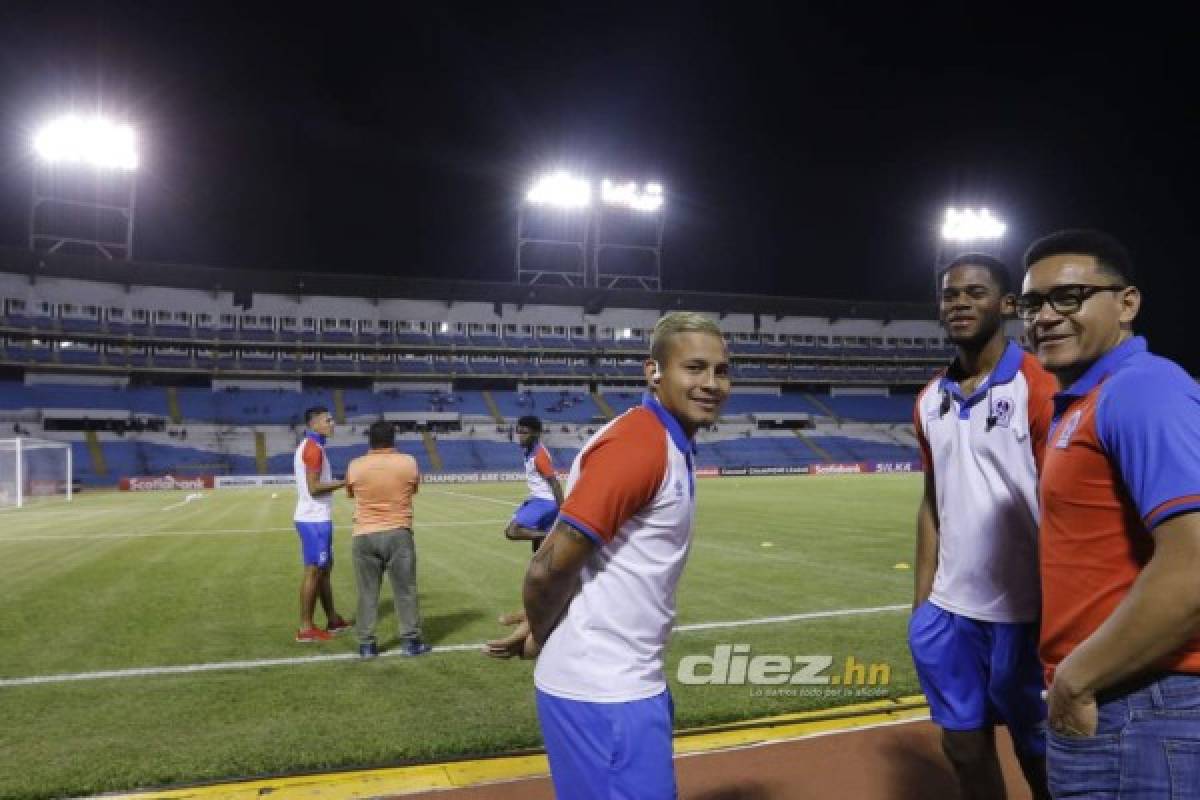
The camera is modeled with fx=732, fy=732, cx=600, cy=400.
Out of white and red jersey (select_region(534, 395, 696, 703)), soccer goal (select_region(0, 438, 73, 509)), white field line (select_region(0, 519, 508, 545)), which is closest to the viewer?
white and red jersey (select_region(534, 395, 696, 703))

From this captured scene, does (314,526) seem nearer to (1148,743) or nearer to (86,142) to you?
(1148,743)

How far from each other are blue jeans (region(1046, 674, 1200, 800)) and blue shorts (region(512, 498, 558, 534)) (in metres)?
7.39

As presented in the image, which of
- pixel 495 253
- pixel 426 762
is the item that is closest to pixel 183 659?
pixel 426 762

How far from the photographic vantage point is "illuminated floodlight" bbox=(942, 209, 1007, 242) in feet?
216

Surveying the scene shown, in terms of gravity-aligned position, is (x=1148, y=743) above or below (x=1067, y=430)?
below

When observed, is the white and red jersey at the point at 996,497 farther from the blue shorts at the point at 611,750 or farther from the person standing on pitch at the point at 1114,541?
the blue shorts at the point at 611,750

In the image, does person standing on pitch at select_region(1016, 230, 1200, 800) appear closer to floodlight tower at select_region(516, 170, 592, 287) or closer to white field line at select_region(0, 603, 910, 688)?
white field line at select_region(0, 603, 910, 688)

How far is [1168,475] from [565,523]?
1.51 m

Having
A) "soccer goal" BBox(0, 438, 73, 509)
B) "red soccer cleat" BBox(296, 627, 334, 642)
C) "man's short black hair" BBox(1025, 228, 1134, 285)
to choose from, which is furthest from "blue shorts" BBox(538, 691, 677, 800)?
"soccer goal" BBox(0, 438, 73, 509)

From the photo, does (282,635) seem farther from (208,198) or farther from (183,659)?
(208,198)

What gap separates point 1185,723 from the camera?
1.70 m

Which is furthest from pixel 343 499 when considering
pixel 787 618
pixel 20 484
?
pixel 787 618

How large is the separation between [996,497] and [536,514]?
6.45m

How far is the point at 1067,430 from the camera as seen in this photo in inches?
78.2
